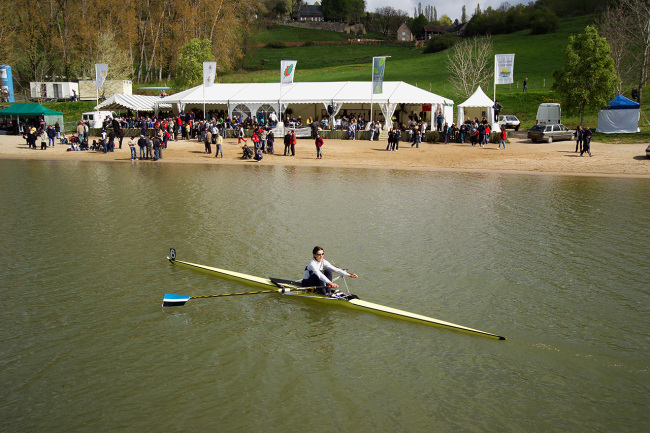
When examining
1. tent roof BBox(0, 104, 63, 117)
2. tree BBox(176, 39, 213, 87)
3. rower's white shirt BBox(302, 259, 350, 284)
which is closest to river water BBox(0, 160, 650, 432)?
rower's white shirt BBox(302, 259, 350, 284)

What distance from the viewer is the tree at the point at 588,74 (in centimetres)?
3594

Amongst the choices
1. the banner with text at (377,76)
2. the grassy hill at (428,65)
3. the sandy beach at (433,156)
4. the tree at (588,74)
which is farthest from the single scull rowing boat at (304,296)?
the tree at (588,74)

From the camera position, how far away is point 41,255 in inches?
503

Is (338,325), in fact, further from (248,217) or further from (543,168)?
(543,168)

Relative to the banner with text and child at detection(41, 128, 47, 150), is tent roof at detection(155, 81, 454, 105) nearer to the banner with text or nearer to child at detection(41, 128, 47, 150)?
the banner with text

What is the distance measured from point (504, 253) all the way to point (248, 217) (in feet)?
25.6

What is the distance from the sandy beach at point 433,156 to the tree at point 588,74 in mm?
3921

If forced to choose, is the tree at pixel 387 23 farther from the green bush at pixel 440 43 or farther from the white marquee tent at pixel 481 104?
the white marquee tent at pixel 481 104

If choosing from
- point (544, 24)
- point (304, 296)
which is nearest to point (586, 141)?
point (304, 296)

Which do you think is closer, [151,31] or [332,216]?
[332,216]

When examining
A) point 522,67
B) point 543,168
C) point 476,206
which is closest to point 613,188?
point 543,168

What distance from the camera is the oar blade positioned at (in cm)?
984

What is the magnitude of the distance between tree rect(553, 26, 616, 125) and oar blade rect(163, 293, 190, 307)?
1369 inches

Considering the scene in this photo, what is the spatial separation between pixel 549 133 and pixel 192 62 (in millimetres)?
34538
